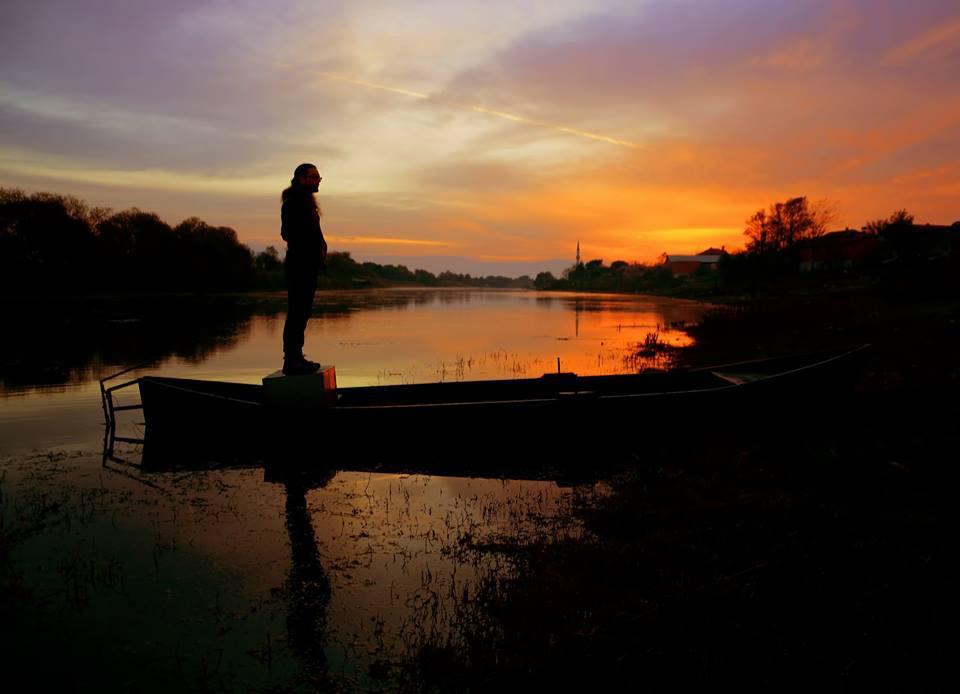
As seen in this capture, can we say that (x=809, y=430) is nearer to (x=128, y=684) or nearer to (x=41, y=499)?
(x=128, y=684)

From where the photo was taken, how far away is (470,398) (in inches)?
454

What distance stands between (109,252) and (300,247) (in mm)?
88996

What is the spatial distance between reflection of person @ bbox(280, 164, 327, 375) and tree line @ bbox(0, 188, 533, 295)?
80.2 m

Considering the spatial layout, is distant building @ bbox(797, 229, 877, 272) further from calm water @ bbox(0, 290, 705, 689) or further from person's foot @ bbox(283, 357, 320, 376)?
calm water @ bbox(0, 290, 705, 689)

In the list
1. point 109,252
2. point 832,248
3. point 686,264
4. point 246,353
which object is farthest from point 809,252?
point 109,252

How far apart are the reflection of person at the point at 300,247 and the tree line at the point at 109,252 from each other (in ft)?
263

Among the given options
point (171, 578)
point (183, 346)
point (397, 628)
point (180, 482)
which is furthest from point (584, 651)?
point (183, 346)

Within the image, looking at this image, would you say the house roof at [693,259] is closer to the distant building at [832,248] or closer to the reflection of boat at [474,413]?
the distant building at [832,248]

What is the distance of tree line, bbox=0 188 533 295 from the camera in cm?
6756

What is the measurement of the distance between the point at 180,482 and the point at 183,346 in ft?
68.5

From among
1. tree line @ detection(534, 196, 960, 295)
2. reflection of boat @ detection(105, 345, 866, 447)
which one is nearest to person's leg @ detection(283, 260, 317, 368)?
reflection of boat @ detection(105, 345, 866, 447)

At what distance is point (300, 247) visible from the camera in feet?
28.9

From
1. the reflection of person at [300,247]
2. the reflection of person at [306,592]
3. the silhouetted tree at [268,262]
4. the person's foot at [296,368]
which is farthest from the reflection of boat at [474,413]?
the silhouetted tree at [268,262]

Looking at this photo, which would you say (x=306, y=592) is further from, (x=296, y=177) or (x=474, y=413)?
(x=296, y=177)
